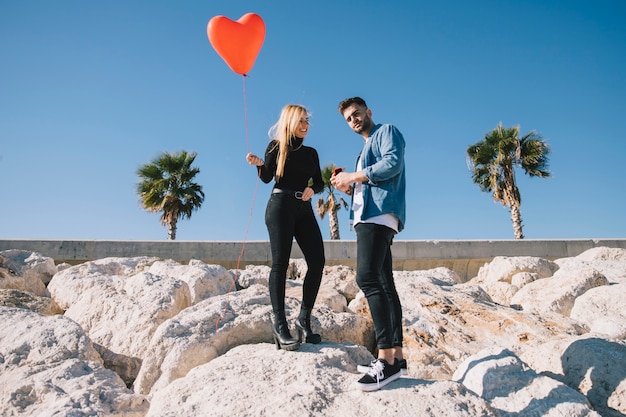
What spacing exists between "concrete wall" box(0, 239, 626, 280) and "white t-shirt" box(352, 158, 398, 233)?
223 inches

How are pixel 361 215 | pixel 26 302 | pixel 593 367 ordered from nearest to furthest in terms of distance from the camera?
pixel 361 215 → pixel 593 367 → pixel 26 302

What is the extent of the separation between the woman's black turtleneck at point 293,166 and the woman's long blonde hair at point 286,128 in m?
0.03

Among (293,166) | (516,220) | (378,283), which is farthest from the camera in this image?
(516,220)

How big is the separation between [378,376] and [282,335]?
2.42 feet

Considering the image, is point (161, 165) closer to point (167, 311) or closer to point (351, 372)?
point (167, 311)

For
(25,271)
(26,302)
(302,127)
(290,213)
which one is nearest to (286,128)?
(302,127)

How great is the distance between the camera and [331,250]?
346 inches

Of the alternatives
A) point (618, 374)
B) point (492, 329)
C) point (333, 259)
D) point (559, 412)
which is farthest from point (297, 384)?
point (333, 259)

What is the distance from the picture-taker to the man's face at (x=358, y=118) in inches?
108

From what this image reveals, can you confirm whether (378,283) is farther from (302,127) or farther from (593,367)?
(593,367)

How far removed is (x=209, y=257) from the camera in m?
8.48

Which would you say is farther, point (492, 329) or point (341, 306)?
point (341, 306)

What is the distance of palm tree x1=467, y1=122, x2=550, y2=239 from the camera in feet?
53.9

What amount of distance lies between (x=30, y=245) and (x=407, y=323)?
7467 mm
